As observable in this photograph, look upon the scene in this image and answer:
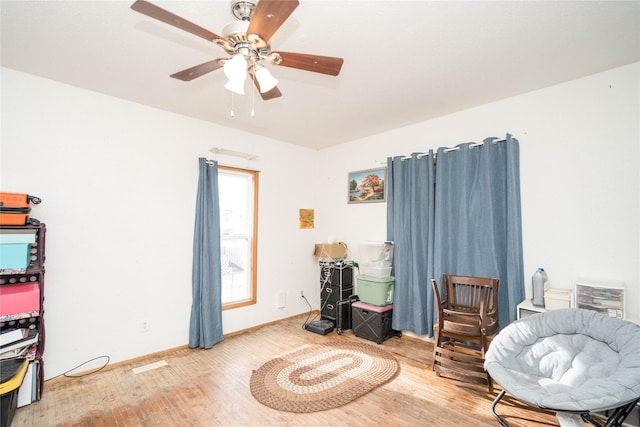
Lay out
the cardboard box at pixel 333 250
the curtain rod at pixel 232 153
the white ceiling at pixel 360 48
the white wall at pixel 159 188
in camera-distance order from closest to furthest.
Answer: the white ceiling at pixel 360 48 → the white wall at pixel 159 188 → the curtain rod at pixel 232 153 → the cardboard box at pixel 333 250

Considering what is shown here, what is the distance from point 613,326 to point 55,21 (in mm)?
3895

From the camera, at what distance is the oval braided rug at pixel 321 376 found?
237 centimetres

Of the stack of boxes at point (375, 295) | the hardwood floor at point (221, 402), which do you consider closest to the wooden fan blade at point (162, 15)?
the hardwood floor at point (221, 402)

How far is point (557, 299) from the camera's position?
93.6 inches

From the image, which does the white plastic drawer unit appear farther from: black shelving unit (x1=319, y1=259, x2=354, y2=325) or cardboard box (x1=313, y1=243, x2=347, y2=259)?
cardboard box (x1=313, y1=243, x2=347, y2=259)

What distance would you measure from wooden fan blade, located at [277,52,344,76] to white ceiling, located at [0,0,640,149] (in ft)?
1.16

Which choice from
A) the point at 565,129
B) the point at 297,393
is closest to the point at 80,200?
the point at 297,393

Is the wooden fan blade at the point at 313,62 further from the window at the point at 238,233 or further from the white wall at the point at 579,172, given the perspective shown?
the window at the point at 238,233

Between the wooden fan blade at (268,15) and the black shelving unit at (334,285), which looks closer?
the wooden fan blade at (268,15)

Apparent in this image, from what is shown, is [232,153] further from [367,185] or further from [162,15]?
[162,15]

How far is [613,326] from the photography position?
1.89 m

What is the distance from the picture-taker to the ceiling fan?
47.8 inches

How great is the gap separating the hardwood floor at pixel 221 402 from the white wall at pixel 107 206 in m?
0.37

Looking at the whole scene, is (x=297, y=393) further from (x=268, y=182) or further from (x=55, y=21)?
(x=55, y=21)
